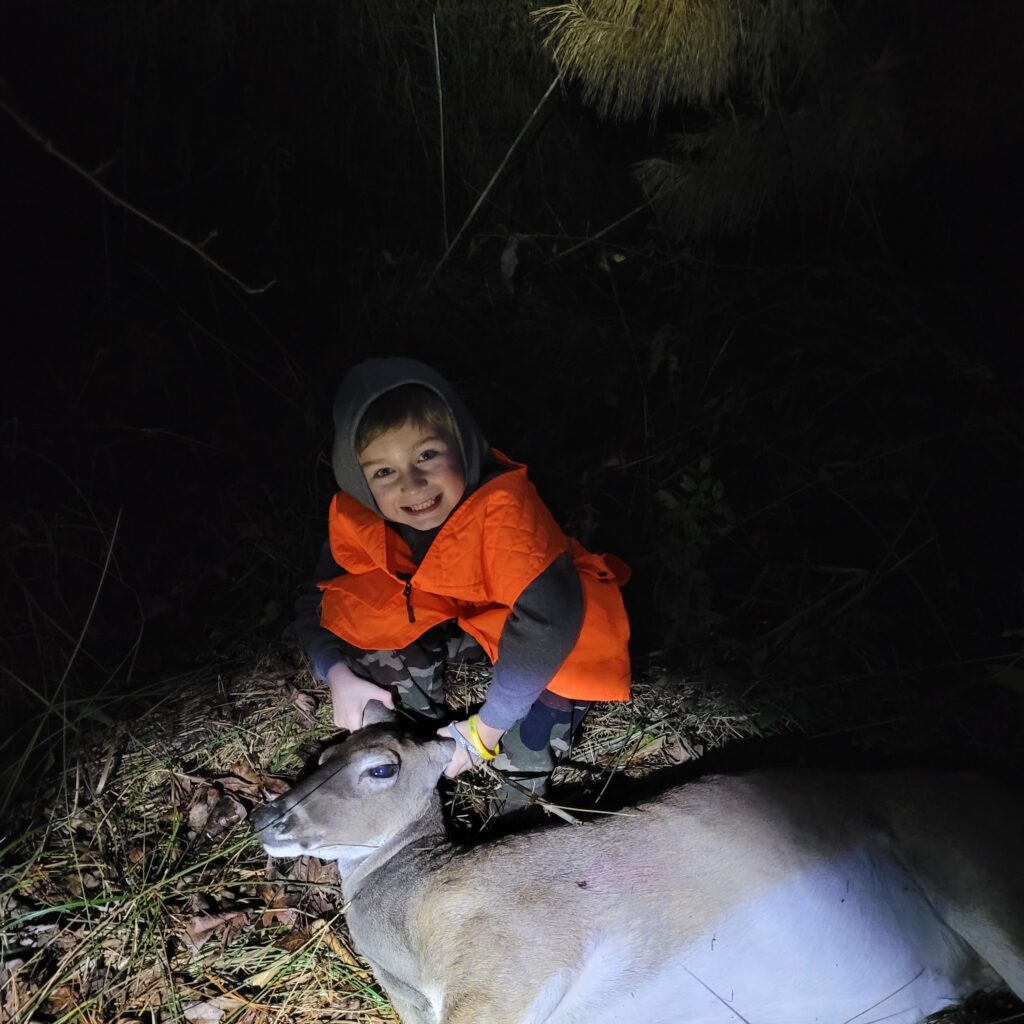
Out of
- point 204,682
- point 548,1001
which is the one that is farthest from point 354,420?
point 548,1001

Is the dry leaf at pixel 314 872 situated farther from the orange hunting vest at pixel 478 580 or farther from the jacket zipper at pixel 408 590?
the jacket zipper at pixel 408 590

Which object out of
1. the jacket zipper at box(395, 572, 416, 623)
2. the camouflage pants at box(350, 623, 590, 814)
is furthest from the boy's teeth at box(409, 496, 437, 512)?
the camouflage pants at box(350, 623, 590, 814)

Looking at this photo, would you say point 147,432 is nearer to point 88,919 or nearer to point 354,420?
point 354,420

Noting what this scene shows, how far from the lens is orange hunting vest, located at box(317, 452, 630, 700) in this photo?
235cm

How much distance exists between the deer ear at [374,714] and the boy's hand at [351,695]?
20mm

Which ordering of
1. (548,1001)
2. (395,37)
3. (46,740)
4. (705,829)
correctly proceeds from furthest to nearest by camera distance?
(395,37) → (46,740) → (705,829) → (548,1001)

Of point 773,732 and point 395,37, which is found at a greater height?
point 395,37

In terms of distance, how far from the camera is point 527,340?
4.01m

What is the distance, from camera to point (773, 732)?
2896 mm

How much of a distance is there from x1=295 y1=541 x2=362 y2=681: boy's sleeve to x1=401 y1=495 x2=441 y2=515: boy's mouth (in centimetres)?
54

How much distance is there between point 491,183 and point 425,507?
1.98 meters

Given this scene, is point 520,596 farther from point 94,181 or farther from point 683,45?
point 683,45

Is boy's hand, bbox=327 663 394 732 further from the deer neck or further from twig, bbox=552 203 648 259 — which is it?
twig, bbox=552 203 648 259

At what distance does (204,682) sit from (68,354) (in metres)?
1.90
